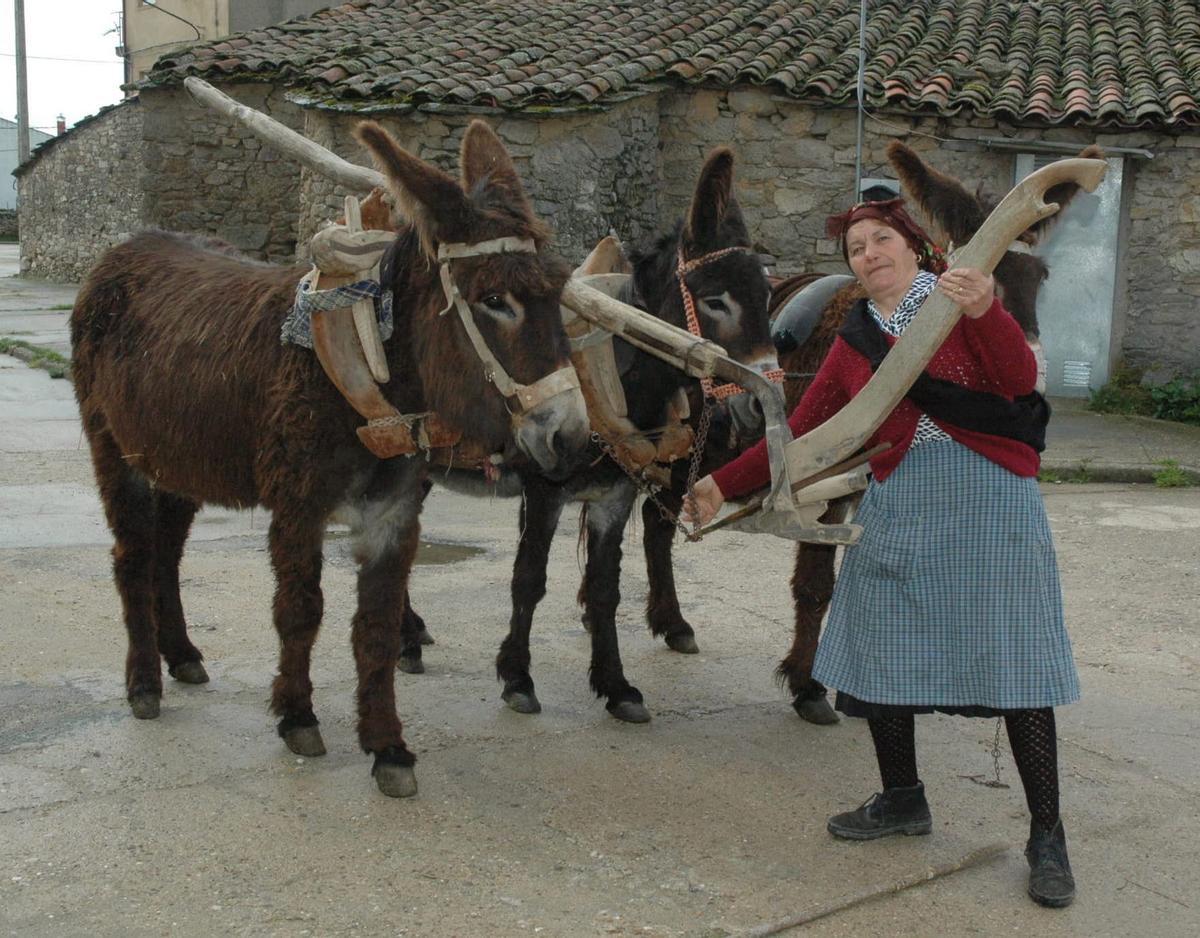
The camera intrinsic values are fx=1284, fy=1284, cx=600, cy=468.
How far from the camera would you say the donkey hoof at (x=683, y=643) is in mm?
5797

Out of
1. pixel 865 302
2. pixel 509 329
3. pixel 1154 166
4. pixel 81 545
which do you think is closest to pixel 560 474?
pixel 509 329

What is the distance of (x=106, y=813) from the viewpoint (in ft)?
12.9

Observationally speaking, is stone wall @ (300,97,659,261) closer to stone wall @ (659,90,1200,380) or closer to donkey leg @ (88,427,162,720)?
stone wall @ (659,90,1200,380)

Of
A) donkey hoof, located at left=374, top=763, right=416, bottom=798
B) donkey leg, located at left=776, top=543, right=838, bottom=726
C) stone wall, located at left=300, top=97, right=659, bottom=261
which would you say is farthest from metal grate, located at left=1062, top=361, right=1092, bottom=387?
donkey hoof, located at left=374, top=763, right=416, bottom=798

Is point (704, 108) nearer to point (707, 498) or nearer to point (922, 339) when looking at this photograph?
point (707, 498)

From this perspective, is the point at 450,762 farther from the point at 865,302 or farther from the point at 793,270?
the point at 793,270

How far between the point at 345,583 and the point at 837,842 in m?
3.42

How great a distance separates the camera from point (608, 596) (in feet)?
16.6

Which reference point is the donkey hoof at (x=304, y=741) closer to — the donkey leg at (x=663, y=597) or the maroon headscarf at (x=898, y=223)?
the donkey leg at (x=663, y=597)

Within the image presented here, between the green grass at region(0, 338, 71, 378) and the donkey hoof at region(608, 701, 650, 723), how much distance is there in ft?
33.0

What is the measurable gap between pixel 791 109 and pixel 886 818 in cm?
1091

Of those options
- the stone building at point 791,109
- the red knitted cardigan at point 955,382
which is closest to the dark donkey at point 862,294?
the red knitted cardigan at point 955,382

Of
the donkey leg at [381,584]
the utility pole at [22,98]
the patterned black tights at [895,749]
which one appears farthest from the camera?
the utility pole at [22,98]

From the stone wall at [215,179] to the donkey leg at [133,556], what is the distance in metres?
12.4
